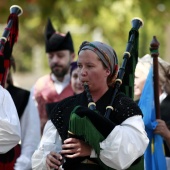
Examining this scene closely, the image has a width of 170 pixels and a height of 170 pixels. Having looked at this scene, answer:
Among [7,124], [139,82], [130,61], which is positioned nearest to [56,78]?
[139,82]

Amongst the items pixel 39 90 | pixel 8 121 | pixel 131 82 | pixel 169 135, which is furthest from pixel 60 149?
pixel 39 90

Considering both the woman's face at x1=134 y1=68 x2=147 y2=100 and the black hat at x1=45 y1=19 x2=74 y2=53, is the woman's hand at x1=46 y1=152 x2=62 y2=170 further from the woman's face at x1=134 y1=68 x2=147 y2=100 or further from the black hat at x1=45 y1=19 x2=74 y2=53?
the black hat at x1=45 y1=19 x2=74 y2=53

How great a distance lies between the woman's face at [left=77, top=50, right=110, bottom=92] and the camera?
5230mm

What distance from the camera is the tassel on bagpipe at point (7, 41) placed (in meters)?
6.19

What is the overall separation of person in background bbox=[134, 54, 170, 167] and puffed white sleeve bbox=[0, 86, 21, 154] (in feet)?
4.95

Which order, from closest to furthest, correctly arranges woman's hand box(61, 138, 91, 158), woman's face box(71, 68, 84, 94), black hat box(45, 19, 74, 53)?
woman's hand box(61, 138, 91, 158) → woman's face box(71, 68, 84, 94) → black hat box(45, 19, 74, 53)

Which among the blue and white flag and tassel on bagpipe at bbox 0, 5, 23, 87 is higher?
tassel on bagpipe at bbox 0, 5, 23, 87

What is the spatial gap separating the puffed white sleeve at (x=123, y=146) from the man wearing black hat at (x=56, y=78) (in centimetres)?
313

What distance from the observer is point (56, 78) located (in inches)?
332

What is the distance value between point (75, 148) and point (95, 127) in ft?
0.69

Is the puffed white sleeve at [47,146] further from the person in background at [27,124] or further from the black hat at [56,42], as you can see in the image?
the black hat at [56,42]

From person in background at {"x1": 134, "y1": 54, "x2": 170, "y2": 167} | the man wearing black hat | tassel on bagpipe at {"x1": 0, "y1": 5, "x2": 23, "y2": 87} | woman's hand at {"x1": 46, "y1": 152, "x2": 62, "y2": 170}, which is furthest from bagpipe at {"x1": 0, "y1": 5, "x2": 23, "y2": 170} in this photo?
the man wearing black hat

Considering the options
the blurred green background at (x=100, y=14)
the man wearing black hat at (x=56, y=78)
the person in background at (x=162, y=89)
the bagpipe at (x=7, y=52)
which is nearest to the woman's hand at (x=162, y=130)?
the person in background at (x=162, y=89)

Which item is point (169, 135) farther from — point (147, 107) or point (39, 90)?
point (39, 90)
